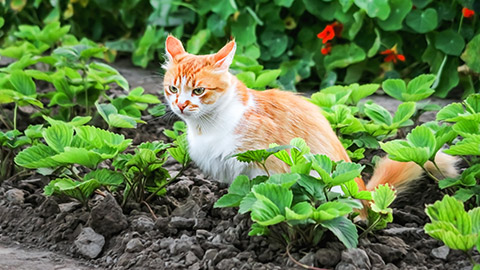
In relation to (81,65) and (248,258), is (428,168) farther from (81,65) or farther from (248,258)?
(81,65)

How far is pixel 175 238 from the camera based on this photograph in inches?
117

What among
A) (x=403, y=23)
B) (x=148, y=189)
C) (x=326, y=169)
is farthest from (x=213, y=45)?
(x=326, y=169)

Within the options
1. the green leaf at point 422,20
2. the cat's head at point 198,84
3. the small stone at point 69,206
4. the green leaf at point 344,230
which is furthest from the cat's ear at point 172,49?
the green leaf at point 422,20

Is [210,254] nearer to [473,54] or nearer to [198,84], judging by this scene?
[198,84]

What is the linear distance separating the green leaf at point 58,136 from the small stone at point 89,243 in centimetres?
38

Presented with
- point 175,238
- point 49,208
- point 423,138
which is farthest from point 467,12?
point 49,208

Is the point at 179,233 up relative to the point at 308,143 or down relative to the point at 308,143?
down

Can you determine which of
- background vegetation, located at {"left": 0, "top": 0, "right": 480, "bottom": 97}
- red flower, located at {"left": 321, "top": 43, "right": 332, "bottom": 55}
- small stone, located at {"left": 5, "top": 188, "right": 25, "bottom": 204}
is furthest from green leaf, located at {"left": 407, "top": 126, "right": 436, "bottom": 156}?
red flower, located at {"left": 321, "top": 43, "right": 332, "bottom": 55}

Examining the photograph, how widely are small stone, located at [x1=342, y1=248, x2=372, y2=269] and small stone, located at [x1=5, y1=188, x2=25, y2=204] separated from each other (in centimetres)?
168

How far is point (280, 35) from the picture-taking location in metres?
5.45

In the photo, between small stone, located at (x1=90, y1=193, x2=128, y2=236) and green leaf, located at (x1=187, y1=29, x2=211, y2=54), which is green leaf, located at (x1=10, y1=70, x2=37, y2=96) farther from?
green leaf, located at (x1=187, y1=29, x2=211, y2=54)

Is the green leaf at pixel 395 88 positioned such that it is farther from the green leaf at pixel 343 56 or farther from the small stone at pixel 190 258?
the small stone at pixel 190 258

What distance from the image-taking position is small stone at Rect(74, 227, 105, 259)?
2988 mm

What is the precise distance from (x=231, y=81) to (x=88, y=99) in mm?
1428
